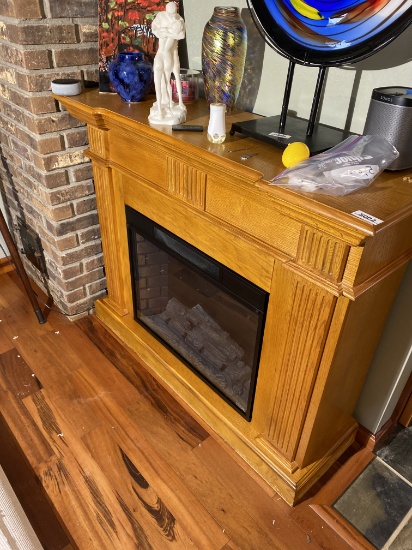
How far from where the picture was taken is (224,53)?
121 cm

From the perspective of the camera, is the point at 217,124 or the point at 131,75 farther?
the point at 131,75

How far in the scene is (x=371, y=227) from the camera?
0.78m

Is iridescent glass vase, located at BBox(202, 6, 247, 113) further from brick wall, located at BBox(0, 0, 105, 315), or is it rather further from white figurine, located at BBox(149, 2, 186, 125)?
brick wall, located at BBox(0, 0, 105, 315)

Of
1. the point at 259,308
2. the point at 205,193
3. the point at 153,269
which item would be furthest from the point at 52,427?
the point at 205,193

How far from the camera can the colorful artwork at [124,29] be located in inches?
56.9

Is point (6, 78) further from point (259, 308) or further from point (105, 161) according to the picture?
point (259, 308)

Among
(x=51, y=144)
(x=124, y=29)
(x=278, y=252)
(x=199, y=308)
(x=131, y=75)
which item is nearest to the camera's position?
(x=278, y=252)

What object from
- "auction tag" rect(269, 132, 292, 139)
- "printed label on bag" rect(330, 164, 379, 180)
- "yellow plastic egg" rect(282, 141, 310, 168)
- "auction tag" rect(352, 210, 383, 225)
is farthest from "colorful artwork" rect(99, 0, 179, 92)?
"auction tag" rect(352, 210, 383, 225)

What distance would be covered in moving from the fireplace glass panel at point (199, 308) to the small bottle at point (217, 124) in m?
0.36

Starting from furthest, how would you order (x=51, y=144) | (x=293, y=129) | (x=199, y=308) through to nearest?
1. (x=199, y=308)
2. (x=51, y=144)
3. (x=293, y=129)

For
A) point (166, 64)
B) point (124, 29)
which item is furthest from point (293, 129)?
point (124, 29)

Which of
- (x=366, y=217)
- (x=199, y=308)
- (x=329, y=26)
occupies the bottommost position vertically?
(x=199, y=308)

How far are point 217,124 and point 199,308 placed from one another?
0.79 meters

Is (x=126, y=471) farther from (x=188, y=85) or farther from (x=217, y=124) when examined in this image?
(x=188, y=85)
